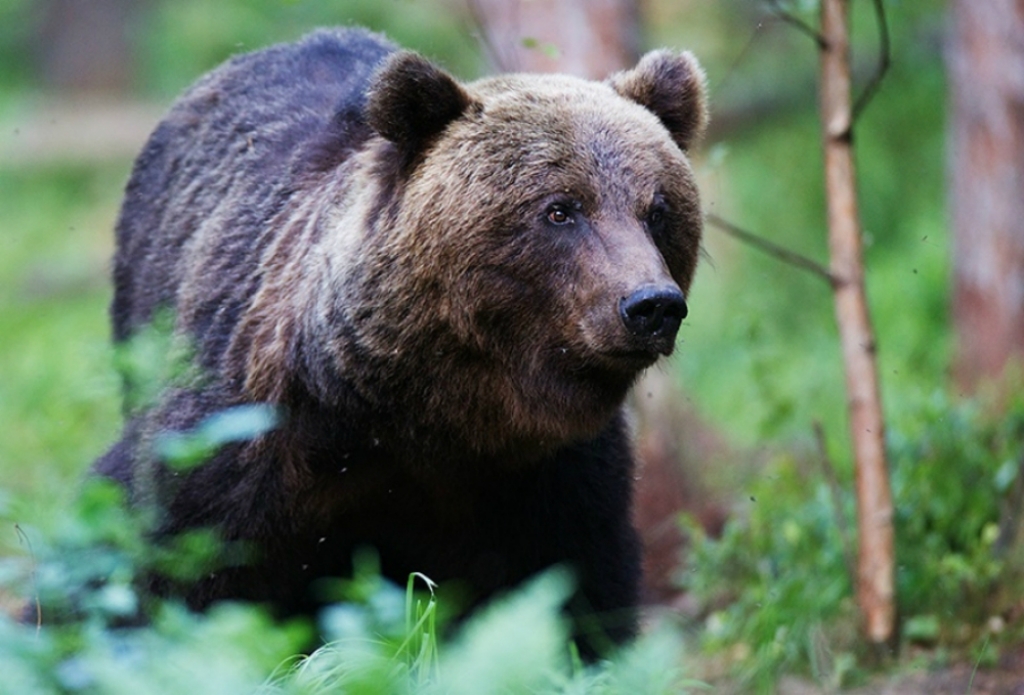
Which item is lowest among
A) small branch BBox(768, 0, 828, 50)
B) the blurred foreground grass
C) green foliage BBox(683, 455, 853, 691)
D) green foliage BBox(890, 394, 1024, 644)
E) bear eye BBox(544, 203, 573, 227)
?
the blurred foreground grass

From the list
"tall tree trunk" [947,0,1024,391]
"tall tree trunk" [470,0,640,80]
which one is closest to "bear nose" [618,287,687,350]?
"tall tree trunk" [470,0,640,80]

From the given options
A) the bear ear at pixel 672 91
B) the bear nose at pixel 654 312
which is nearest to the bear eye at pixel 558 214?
the bear nose at pixel 654 312

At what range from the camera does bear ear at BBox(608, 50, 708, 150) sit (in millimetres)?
4961

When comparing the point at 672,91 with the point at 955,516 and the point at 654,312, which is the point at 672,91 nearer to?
the point at 654,312

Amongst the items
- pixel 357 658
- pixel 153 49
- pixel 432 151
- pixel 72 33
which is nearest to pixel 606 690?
pixel 357 658

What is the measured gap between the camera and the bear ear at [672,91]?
4.96m

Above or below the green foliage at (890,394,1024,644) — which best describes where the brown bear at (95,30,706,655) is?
above

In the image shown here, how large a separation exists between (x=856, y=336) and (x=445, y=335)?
2103mm

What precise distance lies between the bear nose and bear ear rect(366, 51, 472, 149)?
946 millimetres

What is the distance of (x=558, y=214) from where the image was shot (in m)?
4.38

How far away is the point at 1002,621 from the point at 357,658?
355 centimetres

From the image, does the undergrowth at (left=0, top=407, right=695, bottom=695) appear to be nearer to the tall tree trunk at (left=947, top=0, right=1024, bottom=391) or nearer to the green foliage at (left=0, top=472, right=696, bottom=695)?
the green foliage at (left=0, top=472, right=696, bottom=695)

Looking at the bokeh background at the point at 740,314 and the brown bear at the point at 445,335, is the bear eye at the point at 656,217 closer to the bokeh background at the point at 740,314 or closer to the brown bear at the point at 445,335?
the brown bear at the point at 445,335

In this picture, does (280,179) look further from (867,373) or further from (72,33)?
(72,33)
